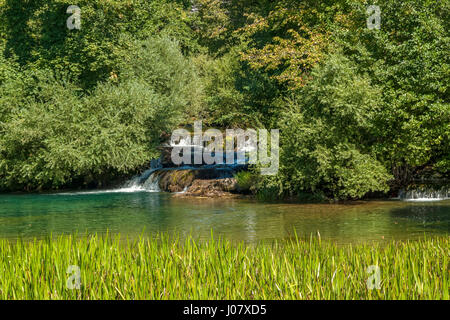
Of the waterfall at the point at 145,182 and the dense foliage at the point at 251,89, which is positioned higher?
the dense foliage at the point at 251,89

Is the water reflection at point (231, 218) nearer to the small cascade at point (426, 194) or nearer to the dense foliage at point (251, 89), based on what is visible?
the small cascade at point (426, 194)

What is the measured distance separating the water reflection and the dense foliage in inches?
75.7

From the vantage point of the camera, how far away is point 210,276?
6535 mm

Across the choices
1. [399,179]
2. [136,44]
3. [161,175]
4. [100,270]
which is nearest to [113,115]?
[161,175]

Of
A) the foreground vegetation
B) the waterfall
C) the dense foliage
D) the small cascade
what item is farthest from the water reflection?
the foreground vegetation

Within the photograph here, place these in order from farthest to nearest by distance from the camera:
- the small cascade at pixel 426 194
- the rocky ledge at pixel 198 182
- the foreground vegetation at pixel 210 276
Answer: the rocky ledge at pixel 198 182 → the small cascade at pixel 426 194 → the foreground vegetation at pixel 210 276

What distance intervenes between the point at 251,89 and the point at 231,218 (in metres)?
14.1

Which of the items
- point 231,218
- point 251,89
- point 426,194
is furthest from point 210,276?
point 251,89

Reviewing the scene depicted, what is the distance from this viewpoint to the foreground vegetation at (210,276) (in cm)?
594

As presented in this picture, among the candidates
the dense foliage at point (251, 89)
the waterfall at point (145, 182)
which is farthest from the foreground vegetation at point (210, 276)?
the waterfall at point (145, 182)

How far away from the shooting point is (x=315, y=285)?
6180 millimetres

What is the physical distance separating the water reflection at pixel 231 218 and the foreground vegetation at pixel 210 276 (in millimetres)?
6093

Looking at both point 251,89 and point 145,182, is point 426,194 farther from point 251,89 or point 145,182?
point 145,182

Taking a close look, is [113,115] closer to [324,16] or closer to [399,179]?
[324,16]
